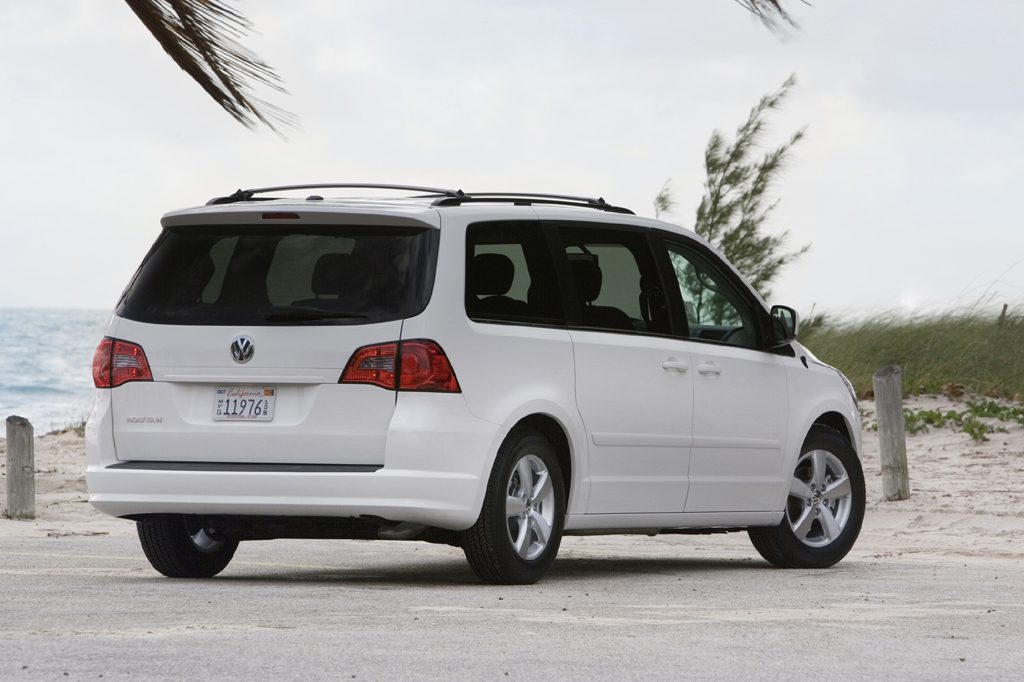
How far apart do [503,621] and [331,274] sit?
2.10 meters

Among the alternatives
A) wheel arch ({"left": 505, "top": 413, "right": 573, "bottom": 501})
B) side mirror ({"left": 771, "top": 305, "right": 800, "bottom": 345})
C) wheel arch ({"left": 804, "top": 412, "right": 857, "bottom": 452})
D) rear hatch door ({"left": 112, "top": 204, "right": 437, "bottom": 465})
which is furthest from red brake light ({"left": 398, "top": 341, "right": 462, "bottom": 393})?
wheel arch ({"left": 804, "top": 412, "right": 857, "bottom": 452})

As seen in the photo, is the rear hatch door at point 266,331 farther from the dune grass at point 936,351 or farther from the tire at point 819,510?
the dune grass at point 936,351

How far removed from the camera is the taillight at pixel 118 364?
8906 millimetres

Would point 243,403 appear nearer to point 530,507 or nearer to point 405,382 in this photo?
point 405,382

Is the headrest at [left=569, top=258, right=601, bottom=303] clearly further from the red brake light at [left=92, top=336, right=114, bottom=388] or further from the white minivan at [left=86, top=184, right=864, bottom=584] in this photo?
the red brake light at [left=92, top=336, right=114, bottom=388]

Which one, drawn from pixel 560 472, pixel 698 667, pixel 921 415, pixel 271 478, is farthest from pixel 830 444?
pixel 921 415

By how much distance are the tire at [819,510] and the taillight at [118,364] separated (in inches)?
152

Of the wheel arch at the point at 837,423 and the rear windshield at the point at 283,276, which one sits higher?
the rear windshield at the point at 283,276

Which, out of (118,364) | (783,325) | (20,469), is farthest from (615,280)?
(20,469)

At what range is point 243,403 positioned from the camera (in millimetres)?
8648

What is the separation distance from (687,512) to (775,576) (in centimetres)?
65

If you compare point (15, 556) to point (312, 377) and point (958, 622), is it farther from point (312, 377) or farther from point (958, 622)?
point (958, 622)

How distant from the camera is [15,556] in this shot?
A: 11086 millimetres

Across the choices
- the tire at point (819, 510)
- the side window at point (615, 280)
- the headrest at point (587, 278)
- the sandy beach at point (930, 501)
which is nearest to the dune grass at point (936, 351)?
the sandy beach at point (930, 501)
